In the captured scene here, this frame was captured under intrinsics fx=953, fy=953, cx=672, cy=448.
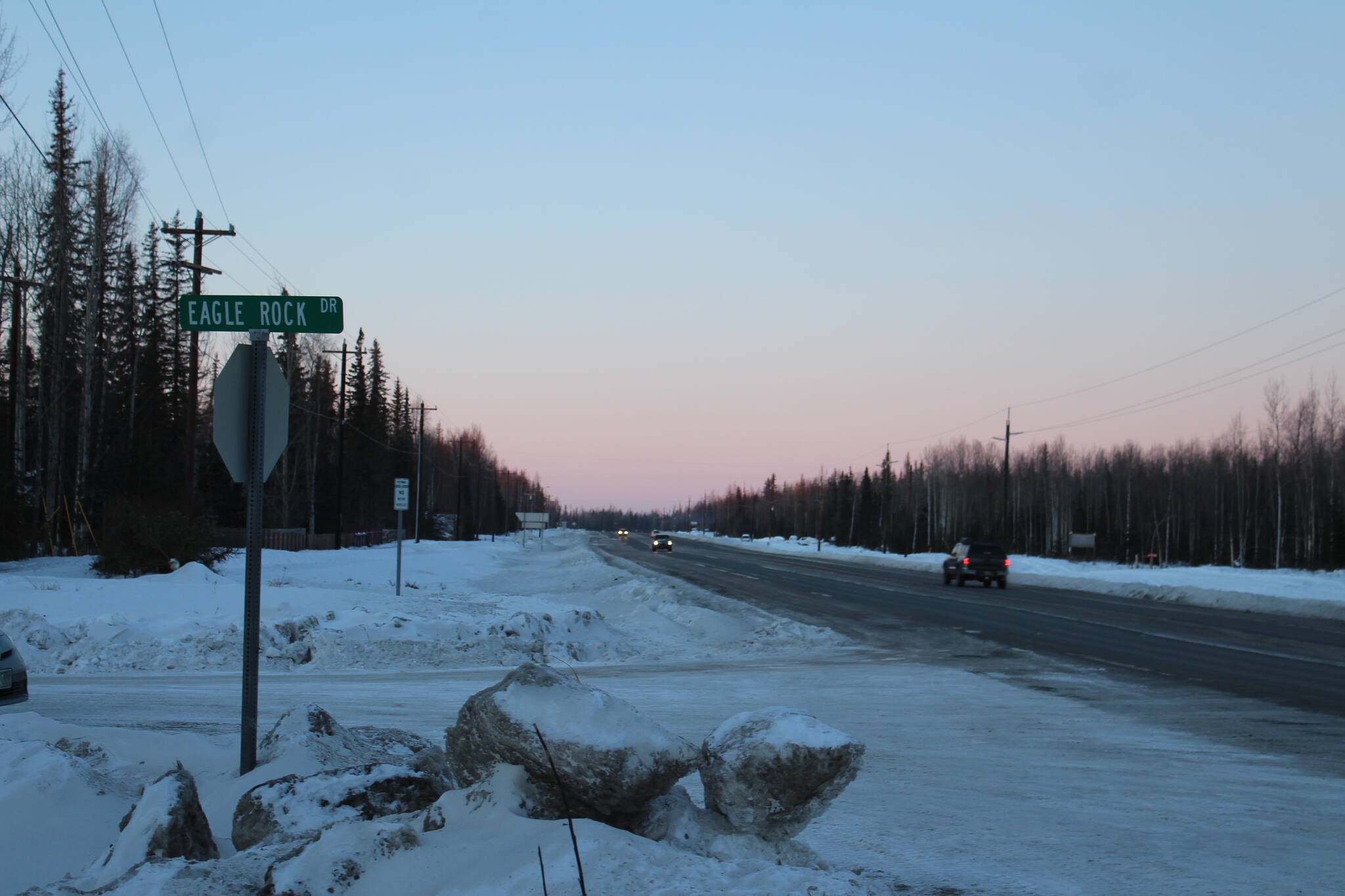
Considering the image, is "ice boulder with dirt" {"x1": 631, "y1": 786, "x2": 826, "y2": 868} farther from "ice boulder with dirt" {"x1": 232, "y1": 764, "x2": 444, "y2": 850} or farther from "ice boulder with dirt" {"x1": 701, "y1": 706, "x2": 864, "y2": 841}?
"ice boulder with dirt" {"x1": 232, "y1": 764, "x2": 444, "y2": 850}

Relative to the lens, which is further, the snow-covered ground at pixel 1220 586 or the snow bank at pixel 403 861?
the snow-covered ground at pixel 1220 586

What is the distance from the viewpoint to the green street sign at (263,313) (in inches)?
240

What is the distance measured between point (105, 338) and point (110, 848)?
5147 centimetres

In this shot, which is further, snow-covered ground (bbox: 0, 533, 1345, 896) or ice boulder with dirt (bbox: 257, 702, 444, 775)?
ice boulder with dirt (bbox: 257, 702, 444, 775)

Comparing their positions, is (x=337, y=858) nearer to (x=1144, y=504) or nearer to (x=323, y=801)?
(x=323, y=801)

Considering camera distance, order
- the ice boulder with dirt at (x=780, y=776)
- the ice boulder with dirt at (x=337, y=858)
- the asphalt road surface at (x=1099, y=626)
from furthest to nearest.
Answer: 1. the asphalt road surface at (x=1099, y=626)
2. the ice boulder with dirt at (x=780, y=776)
3. the ice boulder with dirt at (x=337, y=858)

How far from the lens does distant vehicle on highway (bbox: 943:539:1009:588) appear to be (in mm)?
38781

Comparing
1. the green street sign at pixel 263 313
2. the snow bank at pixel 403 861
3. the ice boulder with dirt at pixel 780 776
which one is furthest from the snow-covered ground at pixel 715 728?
the green street sign at pixel 263 313

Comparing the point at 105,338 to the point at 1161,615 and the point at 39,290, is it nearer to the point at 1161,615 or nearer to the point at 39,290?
the point at 39,290

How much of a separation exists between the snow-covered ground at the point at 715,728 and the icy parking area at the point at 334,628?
7 centimetres

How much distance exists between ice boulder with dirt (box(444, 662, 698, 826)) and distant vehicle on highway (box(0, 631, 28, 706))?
20.8 ft

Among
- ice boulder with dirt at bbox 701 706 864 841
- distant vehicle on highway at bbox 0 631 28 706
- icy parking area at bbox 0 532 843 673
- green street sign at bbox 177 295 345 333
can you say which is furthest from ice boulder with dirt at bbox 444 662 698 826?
icy parking area at bbox 0 532 843 673

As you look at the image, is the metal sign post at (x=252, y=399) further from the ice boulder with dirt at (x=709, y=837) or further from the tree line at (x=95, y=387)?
the tree line at (x=95, y=387)

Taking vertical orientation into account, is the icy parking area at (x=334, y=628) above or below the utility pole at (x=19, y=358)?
below
